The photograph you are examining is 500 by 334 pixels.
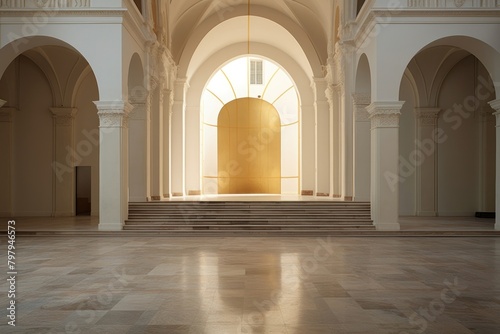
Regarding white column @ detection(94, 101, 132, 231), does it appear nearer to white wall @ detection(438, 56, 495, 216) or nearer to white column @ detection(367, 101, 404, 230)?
white column @ detection(367, 101, 404, 230)

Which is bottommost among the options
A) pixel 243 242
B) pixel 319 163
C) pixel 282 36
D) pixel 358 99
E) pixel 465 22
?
pixel 243 242

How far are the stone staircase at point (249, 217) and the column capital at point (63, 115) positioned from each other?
5.84 metres

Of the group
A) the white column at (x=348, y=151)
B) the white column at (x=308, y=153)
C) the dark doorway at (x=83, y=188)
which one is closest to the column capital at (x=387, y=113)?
the white column at (x=348, y=151)

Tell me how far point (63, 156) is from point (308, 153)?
1231 cm

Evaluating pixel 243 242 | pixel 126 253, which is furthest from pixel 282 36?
pixel 126 253

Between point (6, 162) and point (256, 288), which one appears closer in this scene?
point (256, 288)

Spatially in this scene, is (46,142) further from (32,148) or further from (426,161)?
(426,161)

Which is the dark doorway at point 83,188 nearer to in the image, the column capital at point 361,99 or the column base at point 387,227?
the column capital at point 361,99

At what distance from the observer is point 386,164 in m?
16.0

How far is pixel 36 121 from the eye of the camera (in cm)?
2197

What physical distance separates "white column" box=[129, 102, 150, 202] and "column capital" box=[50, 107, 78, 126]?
3726mm

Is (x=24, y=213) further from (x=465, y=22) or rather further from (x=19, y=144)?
(x=465, y=22)

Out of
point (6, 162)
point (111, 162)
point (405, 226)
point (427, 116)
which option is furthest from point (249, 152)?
point (111, 162)

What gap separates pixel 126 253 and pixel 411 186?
13741 mm
